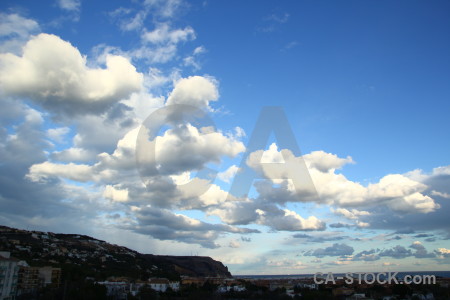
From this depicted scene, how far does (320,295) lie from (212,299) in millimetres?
21727

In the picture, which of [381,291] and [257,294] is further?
[381,291]

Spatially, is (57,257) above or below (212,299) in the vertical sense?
above

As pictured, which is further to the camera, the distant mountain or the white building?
the distant mountain

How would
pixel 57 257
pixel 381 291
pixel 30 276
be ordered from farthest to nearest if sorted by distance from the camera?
pixel 57 257 < pixel 381 291 < pixel 30 276

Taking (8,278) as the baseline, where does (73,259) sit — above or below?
above

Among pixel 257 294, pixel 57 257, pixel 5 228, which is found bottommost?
pixel 257 294

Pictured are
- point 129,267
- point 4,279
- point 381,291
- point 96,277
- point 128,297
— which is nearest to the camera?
point 4,279

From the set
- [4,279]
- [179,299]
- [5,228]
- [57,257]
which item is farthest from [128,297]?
[5,228]

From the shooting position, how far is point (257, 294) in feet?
267

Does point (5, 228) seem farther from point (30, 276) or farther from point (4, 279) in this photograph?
point (4, 279)

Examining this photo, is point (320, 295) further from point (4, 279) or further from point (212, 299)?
point (4, 279)

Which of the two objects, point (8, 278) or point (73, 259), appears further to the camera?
point (73, 259)

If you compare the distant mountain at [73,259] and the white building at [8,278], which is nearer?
the white building at [8,278]

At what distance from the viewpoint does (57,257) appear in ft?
332
